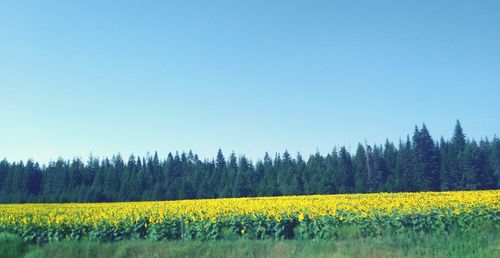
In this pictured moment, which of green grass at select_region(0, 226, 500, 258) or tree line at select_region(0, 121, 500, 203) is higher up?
tree line at select_region(0, 121, 500, 203)

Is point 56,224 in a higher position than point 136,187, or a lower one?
lower

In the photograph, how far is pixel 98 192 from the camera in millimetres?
60656

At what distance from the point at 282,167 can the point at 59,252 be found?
7082 cm

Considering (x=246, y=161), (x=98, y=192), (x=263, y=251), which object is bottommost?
(x=263, y=251)

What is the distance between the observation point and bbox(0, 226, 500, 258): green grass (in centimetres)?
966

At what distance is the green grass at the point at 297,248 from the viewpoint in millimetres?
9656

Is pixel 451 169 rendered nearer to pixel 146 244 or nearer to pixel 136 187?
pixel 136 187

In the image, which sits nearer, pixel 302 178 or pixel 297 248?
pixel 297 248

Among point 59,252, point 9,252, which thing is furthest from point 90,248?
point 9,252

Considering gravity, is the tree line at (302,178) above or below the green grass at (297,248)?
above

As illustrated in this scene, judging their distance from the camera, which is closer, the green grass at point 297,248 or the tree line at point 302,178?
the green grass at point 297,248

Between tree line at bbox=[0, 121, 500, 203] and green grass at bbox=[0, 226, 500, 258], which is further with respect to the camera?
tree line at bbox=[0, 121, 500, 203]

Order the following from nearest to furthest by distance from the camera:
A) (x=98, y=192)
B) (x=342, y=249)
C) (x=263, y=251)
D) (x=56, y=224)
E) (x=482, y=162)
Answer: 1. (x=342, y=249)
2. (x=263, y=251)
3. (x=56, y=224)
4. (x=98, y=192)
5. (x=482, y=162)

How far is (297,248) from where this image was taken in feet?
35.9
